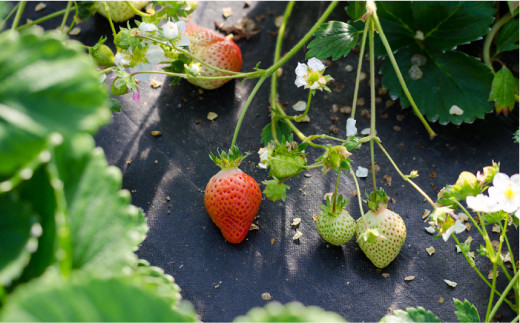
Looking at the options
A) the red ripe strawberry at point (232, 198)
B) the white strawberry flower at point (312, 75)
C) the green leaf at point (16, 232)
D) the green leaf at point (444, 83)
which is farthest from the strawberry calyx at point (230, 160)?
the green leaf at point (16, 232)

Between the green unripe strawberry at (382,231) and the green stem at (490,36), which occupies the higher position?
the green stem at (490,36)

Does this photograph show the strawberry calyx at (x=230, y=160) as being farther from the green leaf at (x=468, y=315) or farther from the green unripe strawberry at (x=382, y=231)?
the green leaf at (x=468, y=315)

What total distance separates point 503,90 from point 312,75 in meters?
0.36

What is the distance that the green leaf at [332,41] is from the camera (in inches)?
32.8

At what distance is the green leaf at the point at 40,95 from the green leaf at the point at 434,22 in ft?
2.19

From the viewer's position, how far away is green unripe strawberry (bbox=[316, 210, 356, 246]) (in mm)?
766

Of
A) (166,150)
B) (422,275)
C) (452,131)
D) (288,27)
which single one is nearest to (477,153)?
(452,131)

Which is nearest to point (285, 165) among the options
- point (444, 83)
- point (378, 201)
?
point (378, 201)

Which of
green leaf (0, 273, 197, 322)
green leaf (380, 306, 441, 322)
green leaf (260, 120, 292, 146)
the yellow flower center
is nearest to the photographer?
green leaf (0, 273, 197, 322)

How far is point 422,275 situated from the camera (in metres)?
0.80

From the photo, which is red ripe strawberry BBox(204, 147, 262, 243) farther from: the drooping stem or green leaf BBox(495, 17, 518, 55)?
green leaf BBox(495, 17, 518, 55)

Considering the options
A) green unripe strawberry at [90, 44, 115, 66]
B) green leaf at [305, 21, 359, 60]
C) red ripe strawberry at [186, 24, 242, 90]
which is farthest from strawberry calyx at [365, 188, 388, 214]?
green unripe strawberry at [90, 44, 115, 66]

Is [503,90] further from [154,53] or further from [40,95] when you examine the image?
[40,95]

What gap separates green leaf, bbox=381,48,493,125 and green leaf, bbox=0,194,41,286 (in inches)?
27.0
